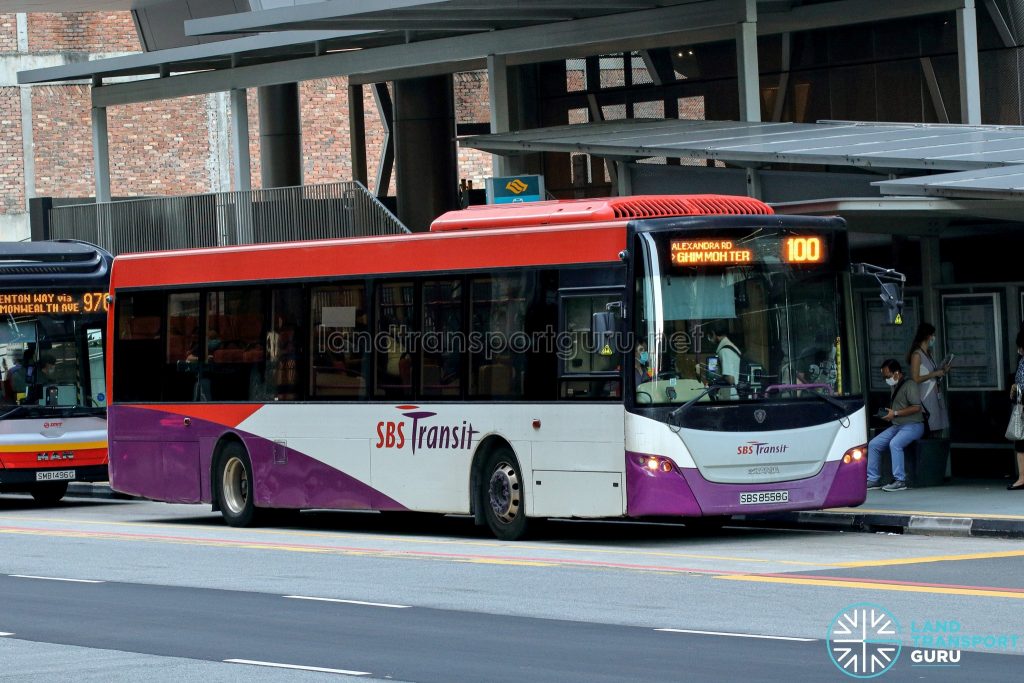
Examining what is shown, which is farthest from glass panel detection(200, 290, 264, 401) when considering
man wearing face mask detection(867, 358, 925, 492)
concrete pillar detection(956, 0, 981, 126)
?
concrete pillar detection(956, 0, 981, 126)

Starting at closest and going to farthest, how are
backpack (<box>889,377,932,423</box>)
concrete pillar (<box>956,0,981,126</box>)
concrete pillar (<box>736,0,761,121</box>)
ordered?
1. backpack (<box>889,377,932,423</box>)
2. concrete pillar (<box>956,0,981,126</box>)
3. concrete pillar (<box>736,0,761,121</box>)

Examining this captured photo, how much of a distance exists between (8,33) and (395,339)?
122 ft

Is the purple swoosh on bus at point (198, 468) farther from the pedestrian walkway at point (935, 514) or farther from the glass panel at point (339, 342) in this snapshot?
the pedestrian walkway at point (935, 514)

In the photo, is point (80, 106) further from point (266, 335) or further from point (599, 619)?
point (599, 619)

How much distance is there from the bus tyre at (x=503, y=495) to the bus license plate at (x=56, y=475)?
8.49 metres

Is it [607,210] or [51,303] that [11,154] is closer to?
[51,303]

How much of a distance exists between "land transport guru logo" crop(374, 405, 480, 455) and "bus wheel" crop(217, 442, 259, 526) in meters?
2.52

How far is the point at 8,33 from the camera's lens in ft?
171

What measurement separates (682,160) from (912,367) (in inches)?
295

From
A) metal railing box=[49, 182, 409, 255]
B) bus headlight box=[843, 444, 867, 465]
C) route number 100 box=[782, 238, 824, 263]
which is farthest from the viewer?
metal railing box=[49, 182, 409, 255]

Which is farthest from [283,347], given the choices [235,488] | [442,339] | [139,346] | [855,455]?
[855,455]

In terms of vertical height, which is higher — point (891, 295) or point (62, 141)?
point (62, 141)

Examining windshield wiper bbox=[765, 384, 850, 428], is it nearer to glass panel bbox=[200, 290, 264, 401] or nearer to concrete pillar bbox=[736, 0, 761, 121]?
glass panel bbox=[200, 290, 264, 401]

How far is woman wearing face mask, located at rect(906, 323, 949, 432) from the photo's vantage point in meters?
20.6
